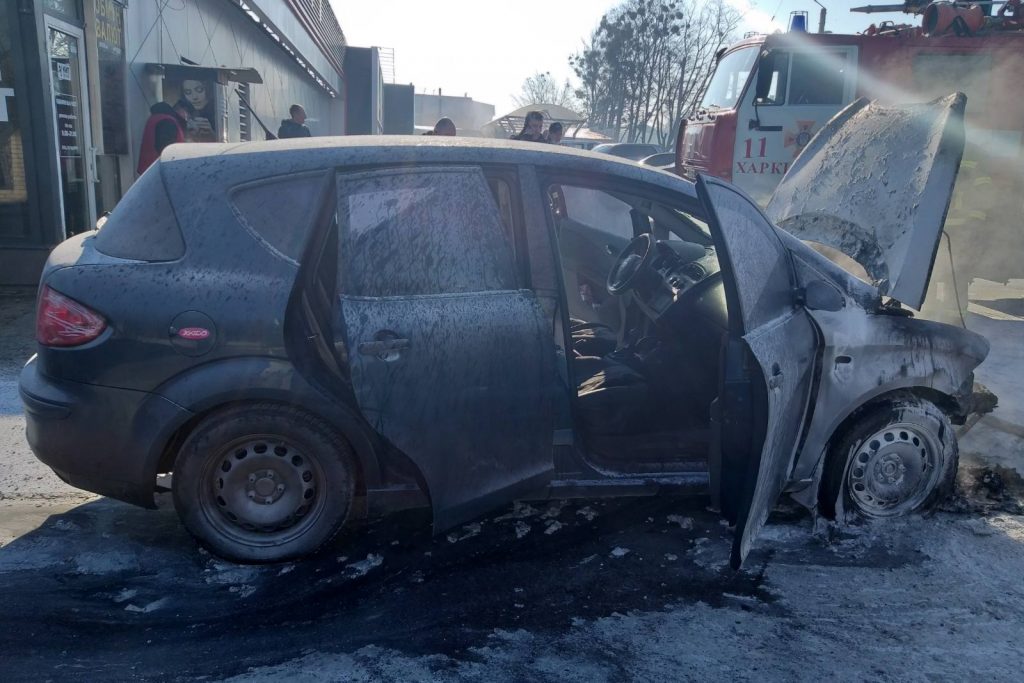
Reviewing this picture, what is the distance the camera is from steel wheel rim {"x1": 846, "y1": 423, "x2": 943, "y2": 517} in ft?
13.3

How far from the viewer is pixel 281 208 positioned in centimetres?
351

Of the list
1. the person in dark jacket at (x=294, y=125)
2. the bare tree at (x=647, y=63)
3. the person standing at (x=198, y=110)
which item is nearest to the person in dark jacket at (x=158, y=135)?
the person standing at (x=198, y=110)

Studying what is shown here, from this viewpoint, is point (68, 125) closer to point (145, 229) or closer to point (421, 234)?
point (145, 229)

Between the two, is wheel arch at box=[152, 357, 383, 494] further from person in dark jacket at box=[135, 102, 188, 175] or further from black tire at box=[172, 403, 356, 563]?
person in dark jacket at box=[135, 102, 188, 175]

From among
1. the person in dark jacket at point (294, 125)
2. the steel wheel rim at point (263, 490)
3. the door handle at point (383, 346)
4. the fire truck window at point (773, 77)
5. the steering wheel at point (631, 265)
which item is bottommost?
the steel wheel rim at point (263, 490)

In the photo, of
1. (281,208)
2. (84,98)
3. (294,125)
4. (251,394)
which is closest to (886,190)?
(281,208)

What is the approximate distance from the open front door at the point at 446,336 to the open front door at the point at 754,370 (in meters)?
0.75

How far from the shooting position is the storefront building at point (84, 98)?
27.7ft

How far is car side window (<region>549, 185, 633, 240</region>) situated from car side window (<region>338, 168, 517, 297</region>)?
5.93 ft

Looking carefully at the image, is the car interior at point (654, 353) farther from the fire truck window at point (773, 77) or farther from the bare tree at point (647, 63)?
the bare tree at point (647, 63)

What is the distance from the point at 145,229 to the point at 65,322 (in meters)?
0.47

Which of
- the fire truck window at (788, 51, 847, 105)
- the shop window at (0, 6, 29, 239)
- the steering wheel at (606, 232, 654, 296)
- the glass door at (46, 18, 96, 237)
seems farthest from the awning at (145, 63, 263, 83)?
the steering wheel at (606, 232, 654, 296)

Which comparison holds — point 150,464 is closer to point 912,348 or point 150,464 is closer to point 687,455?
point 687,455

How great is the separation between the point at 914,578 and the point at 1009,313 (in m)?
7.51
